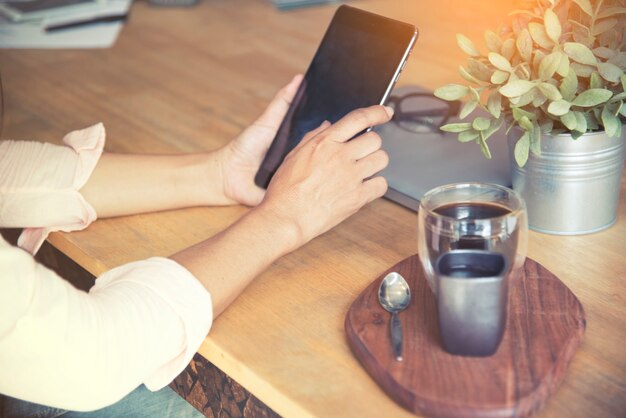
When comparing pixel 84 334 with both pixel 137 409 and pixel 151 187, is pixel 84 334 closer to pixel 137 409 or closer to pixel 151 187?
pixel 137 409

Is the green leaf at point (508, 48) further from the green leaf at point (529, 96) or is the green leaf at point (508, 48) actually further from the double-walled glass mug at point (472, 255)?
the double-walled glass mug at point (472, 255)

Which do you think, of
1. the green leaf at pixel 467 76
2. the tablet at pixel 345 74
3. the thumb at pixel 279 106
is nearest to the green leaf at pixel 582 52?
the green leaf at pixel 467 76

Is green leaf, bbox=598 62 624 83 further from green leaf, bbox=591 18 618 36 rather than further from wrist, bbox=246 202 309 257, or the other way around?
wrist, bbox=246 202 309 257

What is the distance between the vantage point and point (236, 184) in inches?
46.8

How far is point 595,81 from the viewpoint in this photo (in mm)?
901

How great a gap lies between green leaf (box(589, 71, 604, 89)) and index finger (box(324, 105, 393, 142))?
257mm

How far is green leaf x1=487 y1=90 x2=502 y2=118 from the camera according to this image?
93 cm

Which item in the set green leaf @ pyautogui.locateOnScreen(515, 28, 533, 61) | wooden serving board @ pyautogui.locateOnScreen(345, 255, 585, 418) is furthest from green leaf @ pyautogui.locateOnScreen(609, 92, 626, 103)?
wooden serving board @ pyautogui.locateOnScreen(345, 255, 585, 418)

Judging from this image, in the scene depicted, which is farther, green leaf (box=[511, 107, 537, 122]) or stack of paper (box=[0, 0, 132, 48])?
stack of paper (box=[0, 0, 132, 48])

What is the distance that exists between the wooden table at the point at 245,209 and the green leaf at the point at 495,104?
18 centimetres

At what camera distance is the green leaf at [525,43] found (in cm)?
91

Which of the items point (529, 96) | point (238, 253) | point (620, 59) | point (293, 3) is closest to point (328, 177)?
point (238, 253)

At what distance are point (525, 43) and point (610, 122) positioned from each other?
128mm

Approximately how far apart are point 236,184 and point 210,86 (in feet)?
1.75
